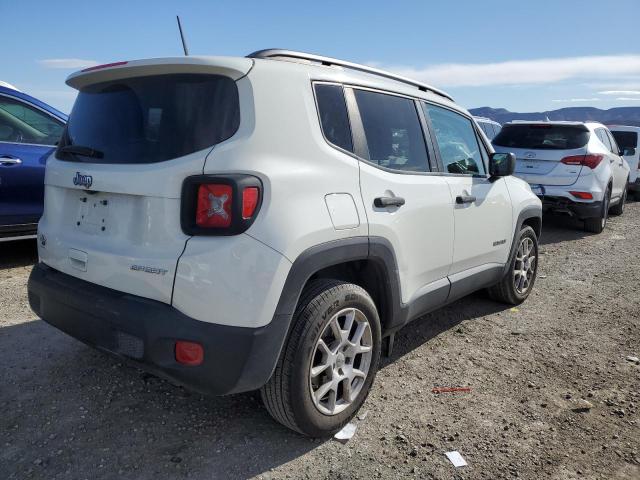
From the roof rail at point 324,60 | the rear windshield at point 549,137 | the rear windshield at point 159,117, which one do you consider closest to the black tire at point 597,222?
the rear windshield at point 549,137

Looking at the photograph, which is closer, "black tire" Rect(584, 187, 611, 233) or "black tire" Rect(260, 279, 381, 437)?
"black tire" Rect(260, 279, 381, 437)

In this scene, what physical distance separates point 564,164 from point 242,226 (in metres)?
6.95

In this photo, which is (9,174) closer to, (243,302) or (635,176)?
(243,302)

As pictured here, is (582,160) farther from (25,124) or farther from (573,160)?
(25,124)

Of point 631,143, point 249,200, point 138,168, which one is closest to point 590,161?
point 631,143

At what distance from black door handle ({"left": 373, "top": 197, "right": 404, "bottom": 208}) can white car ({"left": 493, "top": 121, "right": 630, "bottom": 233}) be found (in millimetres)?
5713

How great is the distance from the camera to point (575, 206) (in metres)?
7.85

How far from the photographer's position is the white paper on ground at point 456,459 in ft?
8.26

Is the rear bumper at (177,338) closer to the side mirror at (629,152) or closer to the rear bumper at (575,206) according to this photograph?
the rear bumper at (575,206)

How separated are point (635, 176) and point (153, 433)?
44.4ft

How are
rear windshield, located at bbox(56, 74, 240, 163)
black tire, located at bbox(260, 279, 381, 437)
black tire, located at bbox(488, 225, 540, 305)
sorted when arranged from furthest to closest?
black tire, located at bbox(488, 225, 540, 305) < black tire, located at bbox(260, 279, 381, 437) < rear windshield, located at bbox(56, 74, 240, 163)

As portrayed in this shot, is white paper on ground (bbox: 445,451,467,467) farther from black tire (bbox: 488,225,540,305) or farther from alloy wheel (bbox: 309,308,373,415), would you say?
black tire (bbox: 488,225,540,305)

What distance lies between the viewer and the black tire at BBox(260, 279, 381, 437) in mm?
2402

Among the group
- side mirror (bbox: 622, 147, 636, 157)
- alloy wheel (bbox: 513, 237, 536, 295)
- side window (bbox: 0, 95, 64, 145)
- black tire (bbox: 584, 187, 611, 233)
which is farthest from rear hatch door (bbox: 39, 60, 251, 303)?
side mirror (bbox: 622, 147, 636, 157)
